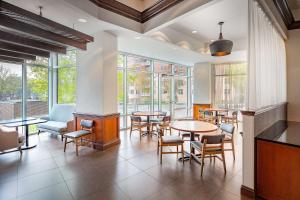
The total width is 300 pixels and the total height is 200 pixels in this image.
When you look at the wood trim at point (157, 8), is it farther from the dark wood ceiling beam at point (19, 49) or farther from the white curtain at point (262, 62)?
the dark wood ceiling beam at point (19, 49)

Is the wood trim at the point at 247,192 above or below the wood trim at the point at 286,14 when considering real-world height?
below

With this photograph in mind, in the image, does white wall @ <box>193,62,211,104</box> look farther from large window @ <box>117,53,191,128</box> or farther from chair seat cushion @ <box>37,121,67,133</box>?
chair seat cushion @ <box>37,121,67,133</box>

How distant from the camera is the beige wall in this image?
4059 millimetres

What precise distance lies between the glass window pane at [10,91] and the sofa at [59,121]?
883mm

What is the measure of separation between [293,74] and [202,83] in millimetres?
4408

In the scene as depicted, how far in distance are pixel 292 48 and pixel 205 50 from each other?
296cm

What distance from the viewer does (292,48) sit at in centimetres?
410

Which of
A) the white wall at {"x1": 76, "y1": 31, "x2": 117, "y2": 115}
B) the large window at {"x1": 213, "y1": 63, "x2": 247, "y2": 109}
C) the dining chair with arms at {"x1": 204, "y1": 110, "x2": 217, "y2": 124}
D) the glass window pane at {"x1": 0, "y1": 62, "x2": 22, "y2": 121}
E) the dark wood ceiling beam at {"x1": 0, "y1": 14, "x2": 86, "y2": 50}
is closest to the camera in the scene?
the dark wood ceiling beam at {"x1": 0, "y1": 14, "x2": 86, "y2": 50}

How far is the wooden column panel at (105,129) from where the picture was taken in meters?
4.34

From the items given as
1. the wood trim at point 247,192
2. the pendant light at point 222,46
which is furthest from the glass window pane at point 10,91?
the wood trim at point 247,192

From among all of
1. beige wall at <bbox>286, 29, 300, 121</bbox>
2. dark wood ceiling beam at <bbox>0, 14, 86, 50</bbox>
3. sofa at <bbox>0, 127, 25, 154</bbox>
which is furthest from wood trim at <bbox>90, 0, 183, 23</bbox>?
sofa at <bbox>0, 127, 25, 154</bbox>

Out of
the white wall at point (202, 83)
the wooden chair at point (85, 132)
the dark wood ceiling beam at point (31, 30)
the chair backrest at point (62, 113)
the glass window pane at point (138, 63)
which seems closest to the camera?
the dark wood ceiling beam at point (31, 30)

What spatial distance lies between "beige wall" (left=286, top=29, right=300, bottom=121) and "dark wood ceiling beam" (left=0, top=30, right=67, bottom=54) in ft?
18.0

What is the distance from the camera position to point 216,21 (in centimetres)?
478
